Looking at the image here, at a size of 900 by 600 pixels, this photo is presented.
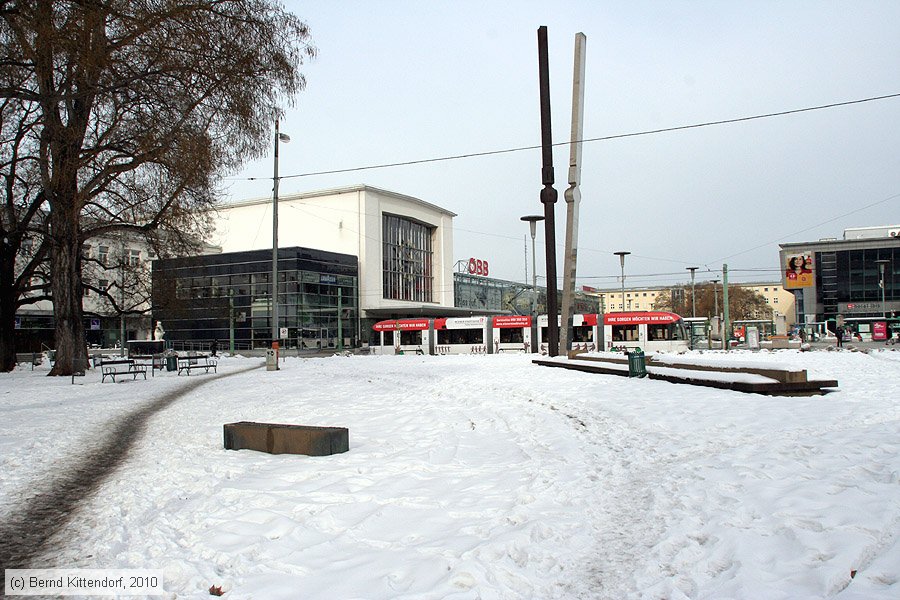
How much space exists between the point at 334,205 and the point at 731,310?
200ft

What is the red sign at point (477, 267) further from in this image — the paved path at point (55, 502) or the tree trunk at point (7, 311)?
the paved path at point (55, 502)

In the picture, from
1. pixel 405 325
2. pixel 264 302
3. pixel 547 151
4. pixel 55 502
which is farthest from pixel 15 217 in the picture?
pixel 264 302

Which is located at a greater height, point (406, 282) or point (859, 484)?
point (406, 282)

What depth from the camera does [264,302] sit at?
62.0 meters

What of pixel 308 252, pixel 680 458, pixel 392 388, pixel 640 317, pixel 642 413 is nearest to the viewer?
pixel 680 458

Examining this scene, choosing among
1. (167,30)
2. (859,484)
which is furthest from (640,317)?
(859,484)

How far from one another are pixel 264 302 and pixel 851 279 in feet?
244

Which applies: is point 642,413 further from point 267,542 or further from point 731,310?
point 731,310

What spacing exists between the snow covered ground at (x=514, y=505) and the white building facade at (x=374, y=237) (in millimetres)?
59472

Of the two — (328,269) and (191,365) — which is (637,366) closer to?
(191,365)

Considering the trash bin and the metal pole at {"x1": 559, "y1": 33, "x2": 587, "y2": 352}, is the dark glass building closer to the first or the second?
the metal pole at {"x1": 559, "y1": 33, "x2": 587, "y2": 352}

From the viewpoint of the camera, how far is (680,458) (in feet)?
24.9

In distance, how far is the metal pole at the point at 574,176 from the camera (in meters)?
24.8

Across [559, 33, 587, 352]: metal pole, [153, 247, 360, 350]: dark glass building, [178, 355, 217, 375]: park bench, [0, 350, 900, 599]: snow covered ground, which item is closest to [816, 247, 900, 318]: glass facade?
[153, 247, 360, 350]: dark glass building
